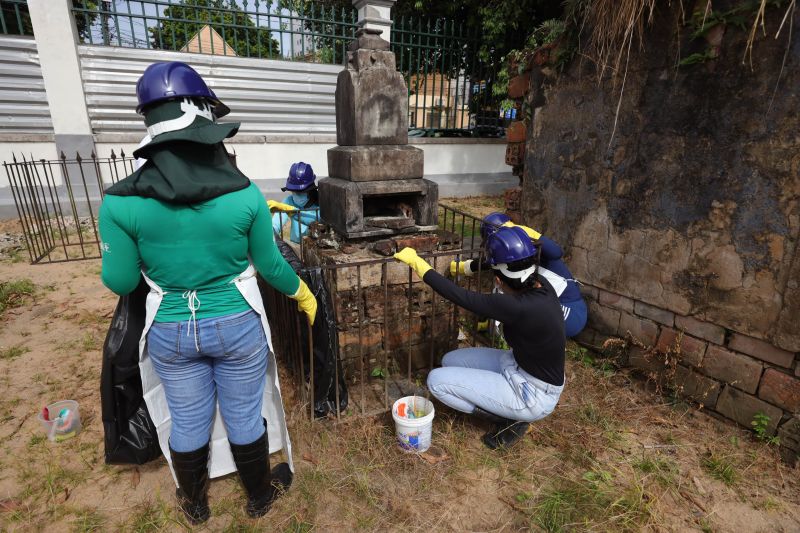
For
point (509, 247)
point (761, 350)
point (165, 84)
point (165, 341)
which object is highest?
point (165, 84)

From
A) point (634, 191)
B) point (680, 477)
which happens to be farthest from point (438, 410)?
point (634, 191)

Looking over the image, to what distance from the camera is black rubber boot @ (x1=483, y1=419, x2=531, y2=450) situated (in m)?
2.77

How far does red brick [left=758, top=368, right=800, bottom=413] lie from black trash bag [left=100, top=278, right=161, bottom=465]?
12.0 feet

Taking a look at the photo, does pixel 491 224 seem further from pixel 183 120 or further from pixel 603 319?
pixel 183 120

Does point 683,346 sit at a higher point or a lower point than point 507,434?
higher

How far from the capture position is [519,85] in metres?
4.24

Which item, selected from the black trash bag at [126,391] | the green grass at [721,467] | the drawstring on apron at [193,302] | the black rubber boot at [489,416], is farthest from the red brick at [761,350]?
the black trash bag at [126,391]

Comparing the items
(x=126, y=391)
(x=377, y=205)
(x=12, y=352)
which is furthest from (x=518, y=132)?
(x=12, y=352)

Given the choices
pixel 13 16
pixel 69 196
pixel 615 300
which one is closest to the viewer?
pixel 615 300

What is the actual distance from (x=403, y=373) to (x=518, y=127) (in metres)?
2.65

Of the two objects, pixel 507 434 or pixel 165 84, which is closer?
pixel 165 84

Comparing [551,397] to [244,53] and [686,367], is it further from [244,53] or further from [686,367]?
[244,53]

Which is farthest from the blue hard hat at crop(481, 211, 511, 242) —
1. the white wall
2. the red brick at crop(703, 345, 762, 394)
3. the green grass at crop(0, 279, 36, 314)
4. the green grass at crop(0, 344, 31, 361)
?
the white wall

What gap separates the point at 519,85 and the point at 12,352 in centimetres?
519
